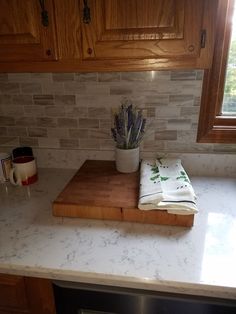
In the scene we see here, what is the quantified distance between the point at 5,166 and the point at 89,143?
40 centimetres

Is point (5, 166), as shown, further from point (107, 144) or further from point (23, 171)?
point (107, 144)

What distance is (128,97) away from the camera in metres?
1.12

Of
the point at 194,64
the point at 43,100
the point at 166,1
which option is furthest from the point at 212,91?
the point at 43,100

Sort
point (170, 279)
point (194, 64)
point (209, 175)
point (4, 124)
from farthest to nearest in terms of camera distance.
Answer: point (4, 124), point (209, 175), point (194, 64), point (170, 279)

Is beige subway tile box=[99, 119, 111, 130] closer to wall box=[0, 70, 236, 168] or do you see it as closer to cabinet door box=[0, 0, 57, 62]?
wall box=[0, 70, 236, 168]

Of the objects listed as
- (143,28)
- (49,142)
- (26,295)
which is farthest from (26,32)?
(26,295)

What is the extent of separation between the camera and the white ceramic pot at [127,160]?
3.55ft

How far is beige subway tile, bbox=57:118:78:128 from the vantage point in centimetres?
121

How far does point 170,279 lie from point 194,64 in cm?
62

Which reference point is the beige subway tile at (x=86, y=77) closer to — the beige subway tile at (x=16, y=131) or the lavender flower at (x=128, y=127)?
the lavender flower at (x=128, y=127)

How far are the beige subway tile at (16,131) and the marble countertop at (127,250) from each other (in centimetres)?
43

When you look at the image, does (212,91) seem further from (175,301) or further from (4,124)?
(4,124)

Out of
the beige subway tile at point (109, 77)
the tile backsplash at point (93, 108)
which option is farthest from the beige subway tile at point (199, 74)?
the beige subway tile at point (109, 77)

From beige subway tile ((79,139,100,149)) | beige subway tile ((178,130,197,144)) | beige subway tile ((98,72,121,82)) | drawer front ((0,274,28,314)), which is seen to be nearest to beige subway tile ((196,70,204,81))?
beige subway tile ((178,130,197,144))
